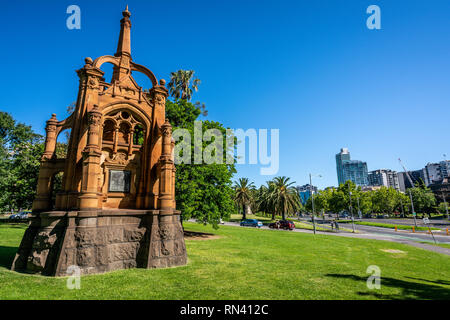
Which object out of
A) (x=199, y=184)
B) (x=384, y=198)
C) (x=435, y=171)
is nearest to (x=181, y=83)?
(x=199, y=184)

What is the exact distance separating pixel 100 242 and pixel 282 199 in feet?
145

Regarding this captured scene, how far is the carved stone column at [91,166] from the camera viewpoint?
9.12 meters

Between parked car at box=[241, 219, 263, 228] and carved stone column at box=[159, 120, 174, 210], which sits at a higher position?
carved stone column at box=[159, 120, 174, 210]

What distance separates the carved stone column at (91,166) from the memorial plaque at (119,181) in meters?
1.49

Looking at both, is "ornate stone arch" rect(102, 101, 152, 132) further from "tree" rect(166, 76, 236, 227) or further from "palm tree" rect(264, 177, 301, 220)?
"palm tree" rect(264, 177, 301, 220)

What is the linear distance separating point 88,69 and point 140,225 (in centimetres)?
792

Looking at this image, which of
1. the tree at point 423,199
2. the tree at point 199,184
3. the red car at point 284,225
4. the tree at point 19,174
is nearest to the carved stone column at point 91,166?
the tree at point 199,184

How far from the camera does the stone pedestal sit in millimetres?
8453

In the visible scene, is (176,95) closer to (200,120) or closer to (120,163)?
(200,120)

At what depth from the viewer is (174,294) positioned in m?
6.93

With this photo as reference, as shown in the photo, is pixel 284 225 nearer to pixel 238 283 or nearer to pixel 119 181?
pixel 238 283

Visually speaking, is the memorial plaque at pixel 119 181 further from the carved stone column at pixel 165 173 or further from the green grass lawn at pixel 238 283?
the green grass lawn at pixel 238 283

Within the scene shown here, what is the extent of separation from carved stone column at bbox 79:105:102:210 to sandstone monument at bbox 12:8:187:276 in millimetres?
35

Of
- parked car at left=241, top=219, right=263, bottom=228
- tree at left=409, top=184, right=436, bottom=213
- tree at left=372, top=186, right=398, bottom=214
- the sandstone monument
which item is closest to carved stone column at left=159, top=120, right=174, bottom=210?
the sandstone monument
